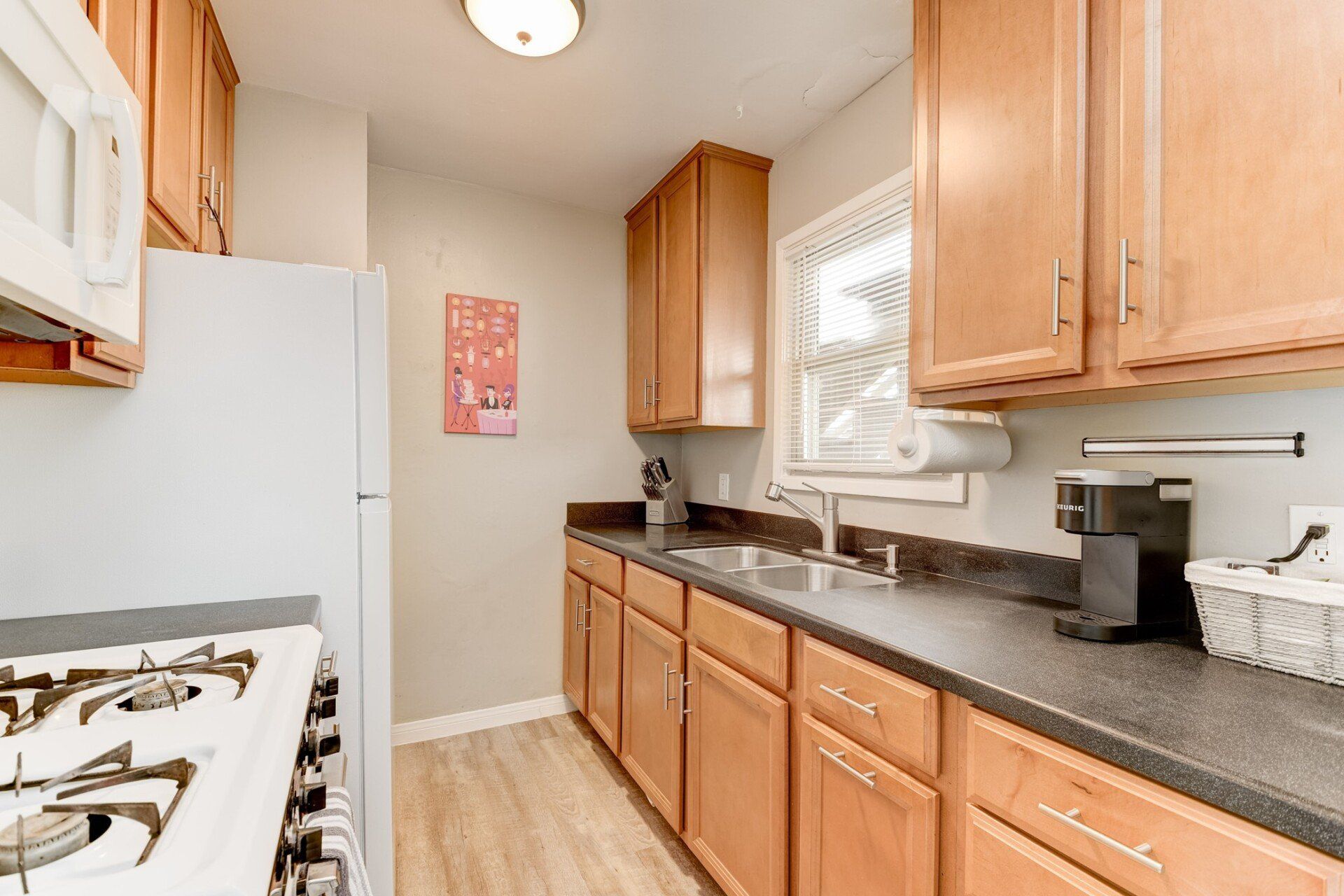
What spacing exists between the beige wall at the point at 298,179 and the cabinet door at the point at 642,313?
1164 millimetres

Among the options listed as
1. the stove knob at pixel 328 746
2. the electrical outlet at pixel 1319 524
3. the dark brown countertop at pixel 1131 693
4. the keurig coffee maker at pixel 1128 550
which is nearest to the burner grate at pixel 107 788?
the stove knob at pixel 328 746

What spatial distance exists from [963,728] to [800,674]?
42cm

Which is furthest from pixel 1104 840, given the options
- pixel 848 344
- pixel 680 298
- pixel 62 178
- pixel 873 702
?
pixel 680 298

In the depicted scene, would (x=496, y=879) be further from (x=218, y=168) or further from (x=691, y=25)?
(x=691, y=25)

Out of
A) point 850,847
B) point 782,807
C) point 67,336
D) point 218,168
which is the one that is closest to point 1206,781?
point 850,847

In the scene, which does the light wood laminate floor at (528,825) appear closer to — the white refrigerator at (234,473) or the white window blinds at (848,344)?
the white refrigerator at (234,473)

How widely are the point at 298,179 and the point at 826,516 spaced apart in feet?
6.85

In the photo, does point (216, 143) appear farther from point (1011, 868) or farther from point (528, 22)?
point (1011, 868)

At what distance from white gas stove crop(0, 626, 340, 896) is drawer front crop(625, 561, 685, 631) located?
99cm

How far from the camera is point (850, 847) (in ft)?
3.89

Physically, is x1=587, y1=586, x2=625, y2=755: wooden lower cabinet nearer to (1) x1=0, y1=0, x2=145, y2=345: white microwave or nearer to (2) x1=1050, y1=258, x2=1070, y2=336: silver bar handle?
(2) x1=1050, y1=258, x2=1070, y2=336: silver bar handle

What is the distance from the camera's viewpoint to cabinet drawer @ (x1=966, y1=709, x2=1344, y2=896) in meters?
0.62

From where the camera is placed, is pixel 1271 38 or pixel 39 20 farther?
pixel 1271 38

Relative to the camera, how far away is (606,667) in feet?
8.00
